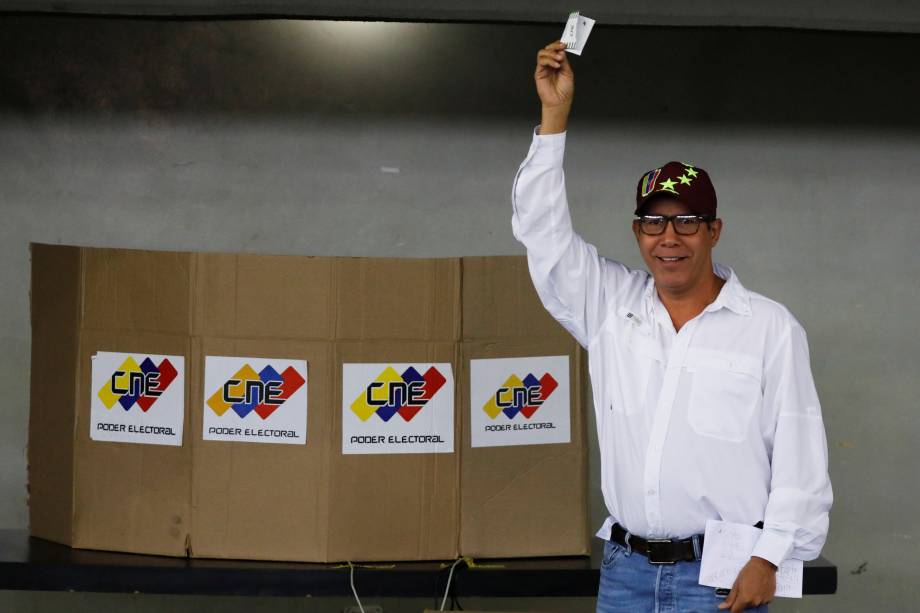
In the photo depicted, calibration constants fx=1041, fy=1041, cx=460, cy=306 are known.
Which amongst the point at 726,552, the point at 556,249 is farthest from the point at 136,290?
the point at 726,552

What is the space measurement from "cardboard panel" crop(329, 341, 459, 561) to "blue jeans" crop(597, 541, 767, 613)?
0.60 metres

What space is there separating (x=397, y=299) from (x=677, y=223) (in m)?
0.77

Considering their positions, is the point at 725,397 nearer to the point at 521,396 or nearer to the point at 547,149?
the point at 547,149

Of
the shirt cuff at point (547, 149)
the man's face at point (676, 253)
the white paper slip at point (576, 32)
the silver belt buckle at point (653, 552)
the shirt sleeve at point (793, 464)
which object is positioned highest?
the white paper slip at point (576, 32)

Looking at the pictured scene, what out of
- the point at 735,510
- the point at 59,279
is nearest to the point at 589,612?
the point at 735,510

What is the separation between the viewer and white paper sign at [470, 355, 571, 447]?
2.42 m

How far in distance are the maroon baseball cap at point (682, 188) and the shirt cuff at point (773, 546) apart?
56 cm

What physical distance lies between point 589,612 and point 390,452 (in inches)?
51.3

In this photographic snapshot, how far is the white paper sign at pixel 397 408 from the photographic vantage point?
2381mm

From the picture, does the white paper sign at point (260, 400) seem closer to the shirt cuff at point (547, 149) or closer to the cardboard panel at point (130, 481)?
the cardboard panel at point (130, 481)

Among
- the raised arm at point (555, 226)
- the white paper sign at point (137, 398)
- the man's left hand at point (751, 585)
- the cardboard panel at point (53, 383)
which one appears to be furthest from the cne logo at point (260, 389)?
the man's left hand at point (751, 585)

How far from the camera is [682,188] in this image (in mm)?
1829

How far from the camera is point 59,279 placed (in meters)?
2.45

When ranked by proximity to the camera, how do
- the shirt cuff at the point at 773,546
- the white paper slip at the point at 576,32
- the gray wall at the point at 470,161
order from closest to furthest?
the shirt cuff at the point at 773,546 → the white paper slip at the point at 576,32 → the gray wall at the point at 470,161
